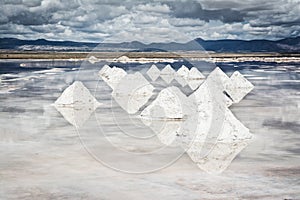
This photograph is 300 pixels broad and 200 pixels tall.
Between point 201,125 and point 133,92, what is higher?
point 201,125

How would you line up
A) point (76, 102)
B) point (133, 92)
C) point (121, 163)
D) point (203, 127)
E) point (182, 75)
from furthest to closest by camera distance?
point (182, 75) → point (133, 92) → point (76, 102) → point (203, 127) → point (121, 163)

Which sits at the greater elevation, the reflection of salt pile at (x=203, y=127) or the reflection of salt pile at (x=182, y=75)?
the reflection of salt pile at (x=203, y=127)

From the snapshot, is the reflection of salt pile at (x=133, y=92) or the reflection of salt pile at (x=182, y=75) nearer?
the reflection of salt pile at (x=133, y=92)

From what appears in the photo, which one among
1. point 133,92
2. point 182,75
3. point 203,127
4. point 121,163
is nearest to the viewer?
point 121,163

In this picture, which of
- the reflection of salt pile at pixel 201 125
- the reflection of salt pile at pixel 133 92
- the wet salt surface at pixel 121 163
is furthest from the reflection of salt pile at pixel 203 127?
the reflection of salt pile at pixel 133 92

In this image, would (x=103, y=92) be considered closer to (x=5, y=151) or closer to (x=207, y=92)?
(x=207, y=92)

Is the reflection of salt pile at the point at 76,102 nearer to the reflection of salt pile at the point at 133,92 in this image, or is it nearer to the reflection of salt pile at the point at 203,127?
the reflection of salt pile at the point at 133,92

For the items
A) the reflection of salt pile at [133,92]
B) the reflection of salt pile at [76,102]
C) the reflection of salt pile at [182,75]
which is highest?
the reflection of salt pile at [76,102]

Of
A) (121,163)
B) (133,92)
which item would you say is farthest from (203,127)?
(133,92)

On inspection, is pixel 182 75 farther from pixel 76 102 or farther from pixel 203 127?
pixel 203 127

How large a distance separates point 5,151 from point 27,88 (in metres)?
15.3

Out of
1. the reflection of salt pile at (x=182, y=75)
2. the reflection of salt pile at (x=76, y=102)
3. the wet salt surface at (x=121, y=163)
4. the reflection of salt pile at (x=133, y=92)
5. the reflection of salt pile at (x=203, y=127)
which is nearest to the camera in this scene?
the wet salt surface at (x=121, y=163)

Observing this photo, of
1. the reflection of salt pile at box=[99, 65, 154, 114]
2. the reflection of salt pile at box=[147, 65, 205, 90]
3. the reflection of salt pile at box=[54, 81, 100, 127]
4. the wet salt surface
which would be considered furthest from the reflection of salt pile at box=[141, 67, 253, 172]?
the reflection of salt pile at box=[147, 65, 205, 90]

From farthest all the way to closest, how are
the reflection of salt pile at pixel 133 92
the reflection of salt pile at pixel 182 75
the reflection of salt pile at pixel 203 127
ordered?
the reflection of salt pile at pixel 182 75 → the reflection of salt pile at pixel 133 92 → the reflection of salt pile at pixel 203 127
